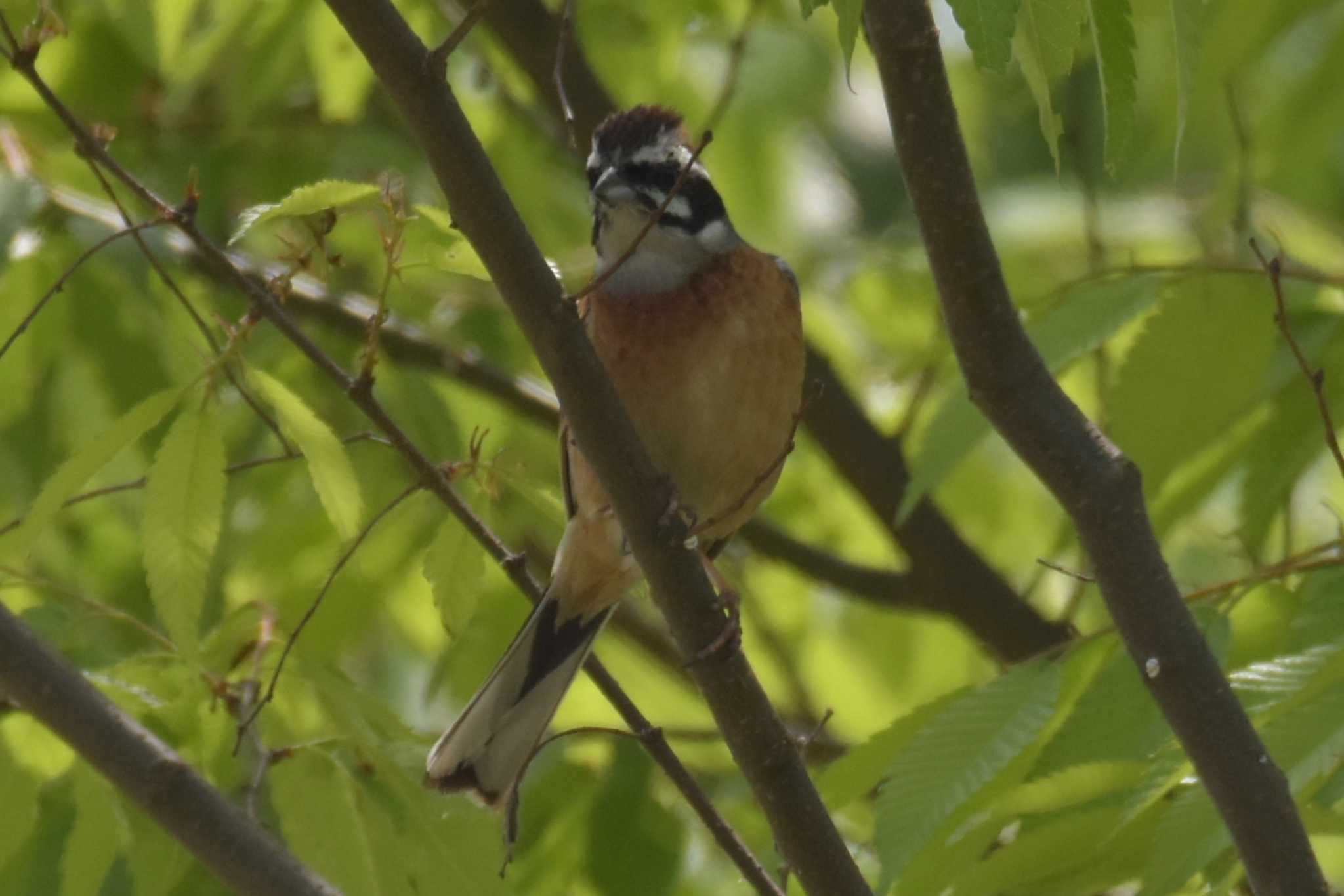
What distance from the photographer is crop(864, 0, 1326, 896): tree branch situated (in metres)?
2.38

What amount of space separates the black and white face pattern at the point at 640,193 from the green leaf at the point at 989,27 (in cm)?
175

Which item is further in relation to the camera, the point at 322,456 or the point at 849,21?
the point at 322,456

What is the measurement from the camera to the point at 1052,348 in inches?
123

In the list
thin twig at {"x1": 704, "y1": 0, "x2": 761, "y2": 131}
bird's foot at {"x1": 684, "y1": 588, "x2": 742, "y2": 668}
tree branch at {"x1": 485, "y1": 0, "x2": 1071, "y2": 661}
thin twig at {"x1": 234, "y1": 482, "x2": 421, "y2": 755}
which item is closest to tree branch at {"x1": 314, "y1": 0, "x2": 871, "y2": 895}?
bird's foot at {"x1": 684, "y1": 588, "x2": 742, "y2": 668}

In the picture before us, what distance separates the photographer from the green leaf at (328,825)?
9.03 ft

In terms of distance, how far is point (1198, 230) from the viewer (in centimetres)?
443

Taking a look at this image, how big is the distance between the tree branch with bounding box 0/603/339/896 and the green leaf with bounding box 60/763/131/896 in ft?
0.67

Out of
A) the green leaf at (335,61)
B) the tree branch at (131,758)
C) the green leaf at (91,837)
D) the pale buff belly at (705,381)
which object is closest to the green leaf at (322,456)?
the tree branch at (131,758)

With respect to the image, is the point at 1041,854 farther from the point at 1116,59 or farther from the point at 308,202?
the point at 308,202

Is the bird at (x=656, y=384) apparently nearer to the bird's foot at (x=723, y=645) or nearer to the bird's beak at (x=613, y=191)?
the bird's beak at (x=613, y=191)

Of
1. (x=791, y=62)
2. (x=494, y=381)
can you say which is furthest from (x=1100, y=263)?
(x=494, y=381)

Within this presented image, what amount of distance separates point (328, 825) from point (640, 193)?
156 cm

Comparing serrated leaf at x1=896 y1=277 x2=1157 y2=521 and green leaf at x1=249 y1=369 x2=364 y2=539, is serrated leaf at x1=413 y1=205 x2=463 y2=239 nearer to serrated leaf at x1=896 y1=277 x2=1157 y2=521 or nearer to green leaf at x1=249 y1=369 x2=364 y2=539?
green leaf at x1=249 y1=369 x2=364 y2=539

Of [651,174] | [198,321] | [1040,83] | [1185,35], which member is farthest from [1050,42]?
[651,174]
